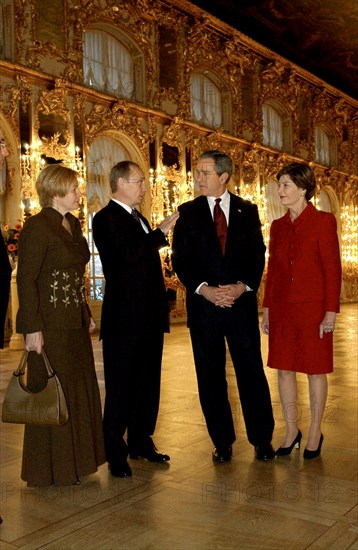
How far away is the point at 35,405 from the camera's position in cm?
266

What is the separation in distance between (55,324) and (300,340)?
1310 mm

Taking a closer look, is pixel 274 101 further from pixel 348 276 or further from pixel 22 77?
pixel 22 77

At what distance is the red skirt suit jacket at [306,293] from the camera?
327 cm

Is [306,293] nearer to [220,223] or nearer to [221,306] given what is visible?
[221,306]

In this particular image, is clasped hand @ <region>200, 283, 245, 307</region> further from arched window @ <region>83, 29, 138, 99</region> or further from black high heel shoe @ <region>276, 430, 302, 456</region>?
arched window @ <region>83, 29, 138, 99</region>

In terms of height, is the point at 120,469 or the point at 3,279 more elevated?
the point at 3,279

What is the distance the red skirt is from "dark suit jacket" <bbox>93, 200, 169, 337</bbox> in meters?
0.72

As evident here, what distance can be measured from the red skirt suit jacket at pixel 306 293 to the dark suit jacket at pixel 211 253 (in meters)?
0.17

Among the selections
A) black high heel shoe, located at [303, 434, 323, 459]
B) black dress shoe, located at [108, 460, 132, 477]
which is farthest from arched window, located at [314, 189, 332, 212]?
black dress shoe, located at [108, 460, 132, 477]

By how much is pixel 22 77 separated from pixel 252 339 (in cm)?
767

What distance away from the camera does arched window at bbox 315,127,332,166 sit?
18741mm

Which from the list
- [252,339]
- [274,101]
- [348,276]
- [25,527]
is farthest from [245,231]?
[348,276]

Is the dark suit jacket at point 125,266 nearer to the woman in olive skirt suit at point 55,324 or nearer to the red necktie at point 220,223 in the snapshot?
the woman in olive skirt suit at point 55,324

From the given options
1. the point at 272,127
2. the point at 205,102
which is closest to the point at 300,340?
the point at 205,102
